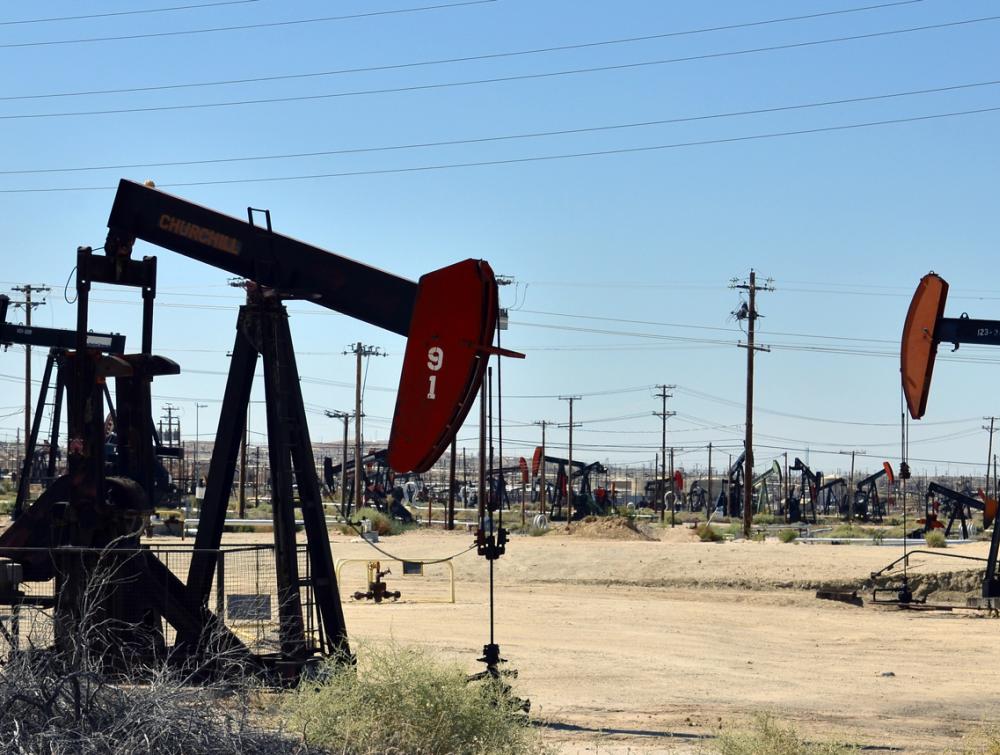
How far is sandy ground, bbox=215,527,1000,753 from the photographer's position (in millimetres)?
9734

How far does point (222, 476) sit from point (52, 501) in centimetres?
126

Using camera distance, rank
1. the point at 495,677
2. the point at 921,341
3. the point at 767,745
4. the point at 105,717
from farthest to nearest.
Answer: the point at 921,341
the point at 495,677
the point at 767,745
the point at 105,717

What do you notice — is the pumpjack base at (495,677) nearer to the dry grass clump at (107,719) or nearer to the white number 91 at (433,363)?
the white number 91 at (433,363)

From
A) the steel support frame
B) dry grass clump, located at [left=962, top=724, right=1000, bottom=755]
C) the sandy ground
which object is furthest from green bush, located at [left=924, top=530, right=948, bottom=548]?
the steel support frame

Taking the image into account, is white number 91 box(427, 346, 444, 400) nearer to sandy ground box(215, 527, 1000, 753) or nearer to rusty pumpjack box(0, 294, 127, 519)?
sandy ground box(215, 527, 1000, 753)

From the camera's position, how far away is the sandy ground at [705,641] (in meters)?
9.73

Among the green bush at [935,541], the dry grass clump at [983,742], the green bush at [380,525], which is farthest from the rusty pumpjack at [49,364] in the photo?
the green bush at [380,525]

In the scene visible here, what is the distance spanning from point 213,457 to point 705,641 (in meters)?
7.85

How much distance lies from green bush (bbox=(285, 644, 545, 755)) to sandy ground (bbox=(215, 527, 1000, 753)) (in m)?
1.29

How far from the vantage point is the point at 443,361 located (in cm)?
795

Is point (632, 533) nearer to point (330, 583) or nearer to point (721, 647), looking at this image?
point (721, 647)

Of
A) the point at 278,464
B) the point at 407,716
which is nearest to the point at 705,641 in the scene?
the point at 278,464

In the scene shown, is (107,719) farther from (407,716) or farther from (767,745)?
(767,745)

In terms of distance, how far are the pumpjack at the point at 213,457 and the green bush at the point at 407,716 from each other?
2110 millimetres
